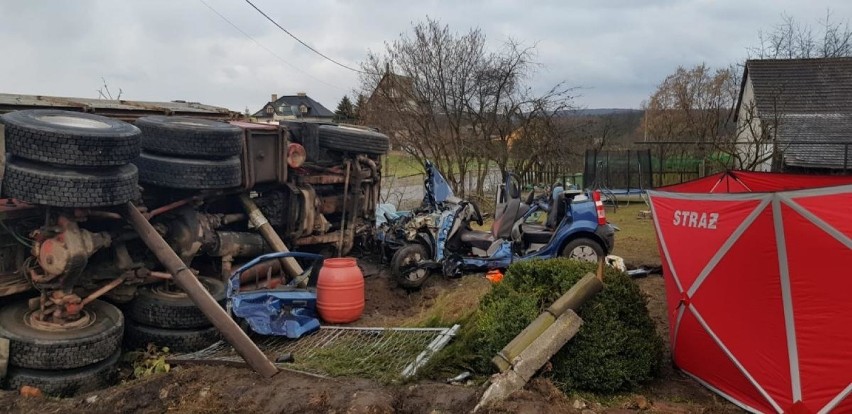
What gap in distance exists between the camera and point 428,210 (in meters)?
9.78

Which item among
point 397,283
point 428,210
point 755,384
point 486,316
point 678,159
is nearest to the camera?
point 755,384

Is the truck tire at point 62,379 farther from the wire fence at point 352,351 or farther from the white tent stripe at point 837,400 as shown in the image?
the white tent stripe at point 837,400

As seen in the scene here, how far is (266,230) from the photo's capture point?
8.03 m

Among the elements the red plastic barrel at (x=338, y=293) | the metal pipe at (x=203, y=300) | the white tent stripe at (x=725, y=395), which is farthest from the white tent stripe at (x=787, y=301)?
the red plastic barrel at (x=338, y=293)

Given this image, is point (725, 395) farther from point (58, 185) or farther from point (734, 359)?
point (58, 185)

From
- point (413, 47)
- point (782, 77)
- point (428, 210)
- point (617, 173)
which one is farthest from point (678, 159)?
point (428, 210)

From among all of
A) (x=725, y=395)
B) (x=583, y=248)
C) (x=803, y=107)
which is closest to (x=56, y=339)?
(x=725, y=395)

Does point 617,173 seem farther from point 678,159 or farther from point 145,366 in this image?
point 145,366

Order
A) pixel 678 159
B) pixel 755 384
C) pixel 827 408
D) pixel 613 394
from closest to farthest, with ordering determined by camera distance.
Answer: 1. pixel 827 408
2. pixel 755 384
3. pixel 613 394
4. pixel 678 159

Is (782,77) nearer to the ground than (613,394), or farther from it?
farther from it

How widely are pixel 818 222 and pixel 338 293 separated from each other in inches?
172

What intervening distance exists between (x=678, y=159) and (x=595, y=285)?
2056 centimetres

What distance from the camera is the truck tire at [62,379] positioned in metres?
5.25

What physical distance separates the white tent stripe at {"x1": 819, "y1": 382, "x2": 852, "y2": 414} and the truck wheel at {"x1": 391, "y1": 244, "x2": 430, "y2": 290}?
5375 millimetres
